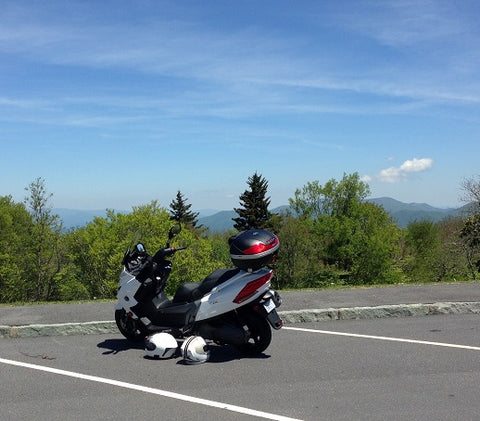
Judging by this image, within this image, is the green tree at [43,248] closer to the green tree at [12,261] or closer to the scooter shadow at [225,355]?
the green tree at [12,261]

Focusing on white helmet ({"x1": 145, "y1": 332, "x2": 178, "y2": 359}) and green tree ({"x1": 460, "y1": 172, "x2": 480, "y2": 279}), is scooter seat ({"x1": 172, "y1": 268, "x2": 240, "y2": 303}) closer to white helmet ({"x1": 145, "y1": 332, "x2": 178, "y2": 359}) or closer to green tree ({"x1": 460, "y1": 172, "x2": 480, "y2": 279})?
white helmet ({"x1": 145, "y1": 332, "x2": 178, "y2": 359})

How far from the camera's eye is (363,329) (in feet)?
25.3

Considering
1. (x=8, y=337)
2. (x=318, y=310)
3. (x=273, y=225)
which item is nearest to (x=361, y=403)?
(x=318, y=310)

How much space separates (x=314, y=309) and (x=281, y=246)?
46.0 meters

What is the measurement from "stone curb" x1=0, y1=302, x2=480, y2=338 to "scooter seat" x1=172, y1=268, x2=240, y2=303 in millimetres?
1831

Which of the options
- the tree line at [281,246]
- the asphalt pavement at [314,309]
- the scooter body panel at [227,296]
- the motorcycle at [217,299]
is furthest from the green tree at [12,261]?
the scooter body panel at [227,296]

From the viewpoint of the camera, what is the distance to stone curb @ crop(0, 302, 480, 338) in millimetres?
7738

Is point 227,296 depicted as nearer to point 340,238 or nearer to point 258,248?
point 258,248

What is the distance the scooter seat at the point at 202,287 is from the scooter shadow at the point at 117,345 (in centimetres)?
92

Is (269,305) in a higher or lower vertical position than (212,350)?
higher

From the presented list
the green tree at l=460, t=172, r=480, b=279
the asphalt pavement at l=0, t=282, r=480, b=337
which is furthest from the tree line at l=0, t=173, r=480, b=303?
the asphalt pavement at l=0, t=282, r=480, b=337

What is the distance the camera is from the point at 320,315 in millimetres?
8453

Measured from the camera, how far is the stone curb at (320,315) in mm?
7738

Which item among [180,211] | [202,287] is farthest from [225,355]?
[180,211]
